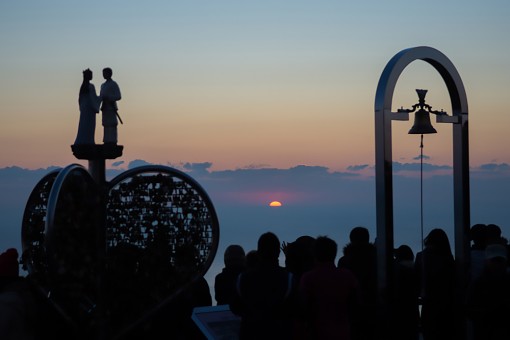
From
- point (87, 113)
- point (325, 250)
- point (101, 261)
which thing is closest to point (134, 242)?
point (101, 261)

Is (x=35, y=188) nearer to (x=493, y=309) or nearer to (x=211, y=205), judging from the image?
(x=211, y=205)

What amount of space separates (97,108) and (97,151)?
70 cm

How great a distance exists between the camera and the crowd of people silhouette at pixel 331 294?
22.4ft

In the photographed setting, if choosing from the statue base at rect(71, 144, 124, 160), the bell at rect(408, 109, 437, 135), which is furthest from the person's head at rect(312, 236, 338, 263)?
the statue base at rect(71, 144, 124, 160)

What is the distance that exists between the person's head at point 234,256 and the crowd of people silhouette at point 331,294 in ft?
0.04

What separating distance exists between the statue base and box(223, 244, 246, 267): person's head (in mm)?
1879

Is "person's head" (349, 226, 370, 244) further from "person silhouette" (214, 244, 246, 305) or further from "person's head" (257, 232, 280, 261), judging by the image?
"person's head" (257, 232, 280, 261)

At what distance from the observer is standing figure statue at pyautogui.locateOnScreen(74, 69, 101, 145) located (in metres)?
9.96

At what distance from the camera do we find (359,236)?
→ 8.55 meters

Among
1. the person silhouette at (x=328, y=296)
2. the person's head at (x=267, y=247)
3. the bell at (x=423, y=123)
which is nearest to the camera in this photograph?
the person's head at (x=267, y=247)

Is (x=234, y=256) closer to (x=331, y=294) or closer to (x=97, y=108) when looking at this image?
(x=331, y=294)

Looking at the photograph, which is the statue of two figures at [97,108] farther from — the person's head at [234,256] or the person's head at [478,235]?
the person's head at [478,235]

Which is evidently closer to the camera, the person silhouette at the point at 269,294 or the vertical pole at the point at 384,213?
the person silhouette at the point at 269,294

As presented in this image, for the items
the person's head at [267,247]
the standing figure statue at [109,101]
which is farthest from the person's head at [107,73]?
the person's head at [267,247]
